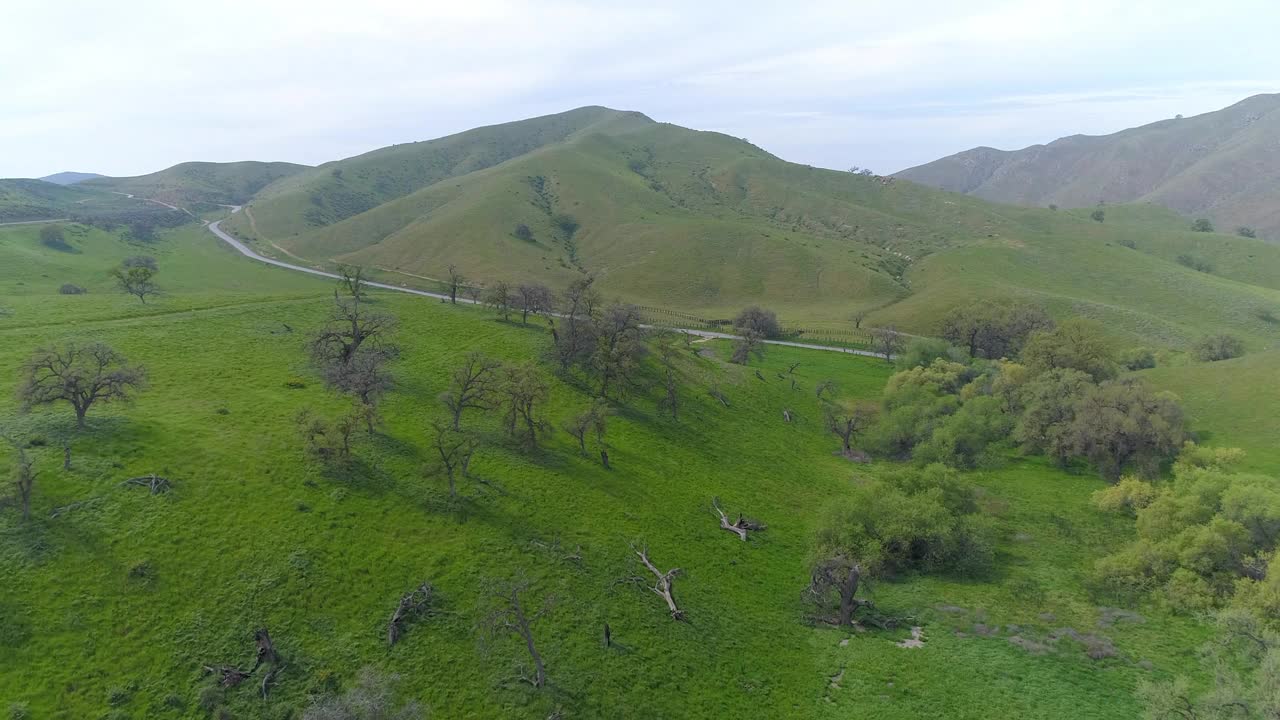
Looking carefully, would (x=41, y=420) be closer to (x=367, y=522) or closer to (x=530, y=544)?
(x=367, y=522)

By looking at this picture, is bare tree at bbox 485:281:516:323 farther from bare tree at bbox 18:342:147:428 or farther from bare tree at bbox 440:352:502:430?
bare tree at bbox 18:342:147:428

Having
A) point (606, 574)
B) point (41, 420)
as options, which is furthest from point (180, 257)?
point (606, 574)

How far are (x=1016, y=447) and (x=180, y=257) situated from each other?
229 m

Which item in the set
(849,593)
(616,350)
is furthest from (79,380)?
(849,593)

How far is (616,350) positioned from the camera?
7544 cm

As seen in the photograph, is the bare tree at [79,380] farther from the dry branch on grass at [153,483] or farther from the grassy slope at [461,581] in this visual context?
the dry branch on grass at [153,483]

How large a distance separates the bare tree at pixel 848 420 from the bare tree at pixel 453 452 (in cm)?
5017

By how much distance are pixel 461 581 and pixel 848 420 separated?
58384 mm

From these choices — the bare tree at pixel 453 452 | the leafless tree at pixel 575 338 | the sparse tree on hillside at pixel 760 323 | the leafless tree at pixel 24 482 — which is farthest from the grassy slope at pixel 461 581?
the sparse tree on hillside at pixel 760 323

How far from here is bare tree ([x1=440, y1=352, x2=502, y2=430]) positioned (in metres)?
58.1

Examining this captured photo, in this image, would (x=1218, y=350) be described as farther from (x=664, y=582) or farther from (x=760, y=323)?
(x=664, y=582)

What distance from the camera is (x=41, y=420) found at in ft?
152

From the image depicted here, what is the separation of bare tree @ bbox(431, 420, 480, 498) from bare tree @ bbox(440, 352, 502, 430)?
89.1 inches

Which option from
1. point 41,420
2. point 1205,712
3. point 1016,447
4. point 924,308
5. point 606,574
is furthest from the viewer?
point 924,308
